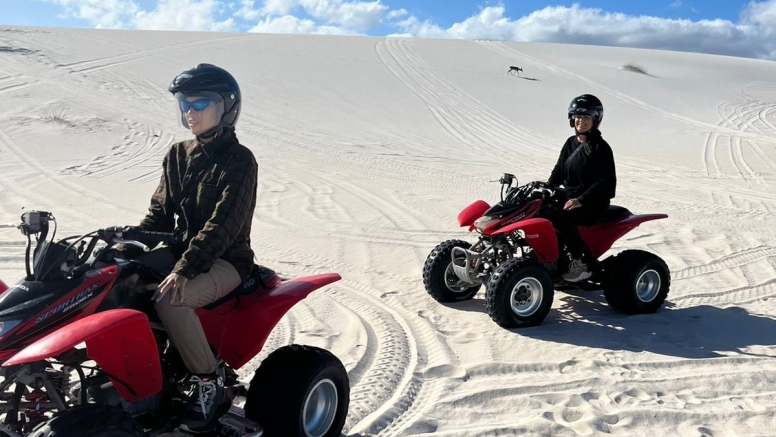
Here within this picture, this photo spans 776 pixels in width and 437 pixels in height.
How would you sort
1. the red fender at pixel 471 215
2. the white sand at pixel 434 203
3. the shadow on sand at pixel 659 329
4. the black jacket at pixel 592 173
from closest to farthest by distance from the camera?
1. the white sand at pixel 434 203
2. the shadow on sand at pixel 659 329
3. the black jacket at pixel 592 173
4. the red fender at pixel 471 215

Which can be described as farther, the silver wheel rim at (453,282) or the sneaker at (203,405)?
the silver wheel rim at (453,282)

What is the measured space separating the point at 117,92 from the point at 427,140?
27.5 feet

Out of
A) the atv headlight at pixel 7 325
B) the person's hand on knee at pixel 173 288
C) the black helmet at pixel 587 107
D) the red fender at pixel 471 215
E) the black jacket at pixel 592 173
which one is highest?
the black helmet at pixel 587 107

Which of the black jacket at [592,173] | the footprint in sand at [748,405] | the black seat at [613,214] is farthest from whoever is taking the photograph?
the black seat at [613,214]

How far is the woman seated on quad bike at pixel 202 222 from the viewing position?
3168mm

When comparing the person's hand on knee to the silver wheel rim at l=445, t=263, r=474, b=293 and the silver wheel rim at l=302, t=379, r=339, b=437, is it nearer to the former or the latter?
the silver wheel rim at l=302, t=379, r=339, b=437

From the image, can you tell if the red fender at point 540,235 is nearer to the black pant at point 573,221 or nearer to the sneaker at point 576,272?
the black pant at point 573,221

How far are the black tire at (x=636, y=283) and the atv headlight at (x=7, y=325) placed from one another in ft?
16.3

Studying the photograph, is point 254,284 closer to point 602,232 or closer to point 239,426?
point 239,426

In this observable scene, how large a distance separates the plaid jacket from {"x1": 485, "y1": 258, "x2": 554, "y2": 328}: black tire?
105 inches

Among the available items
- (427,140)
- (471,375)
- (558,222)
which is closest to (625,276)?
(558,222)

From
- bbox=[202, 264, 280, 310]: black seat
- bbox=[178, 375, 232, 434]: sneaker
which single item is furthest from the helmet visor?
bbox=[178, 375, 232, 434]: sneaker

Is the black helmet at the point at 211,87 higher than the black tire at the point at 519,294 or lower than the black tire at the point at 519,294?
higher

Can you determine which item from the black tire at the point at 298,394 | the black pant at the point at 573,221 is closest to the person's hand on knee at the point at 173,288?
the black tire at the point at 298,394
